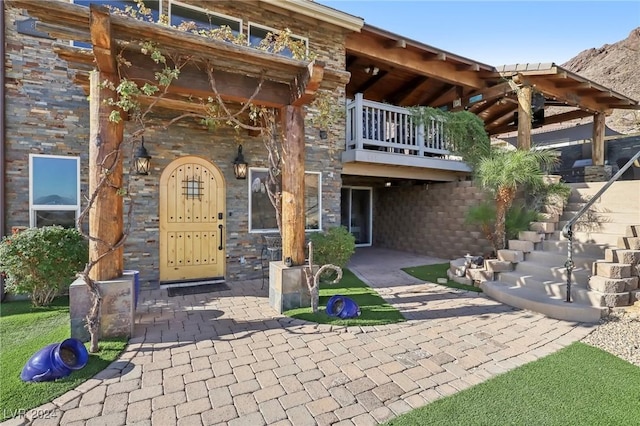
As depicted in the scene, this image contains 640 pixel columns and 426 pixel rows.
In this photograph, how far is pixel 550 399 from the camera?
97.0 inches

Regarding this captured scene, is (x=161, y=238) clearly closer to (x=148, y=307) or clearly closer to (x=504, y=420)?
(x=148, y=307)

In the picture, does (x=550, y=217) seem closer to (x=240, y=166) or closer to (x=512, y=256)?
(x=512, y=256)

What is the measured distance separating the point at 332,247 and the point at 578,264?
4.11 metres

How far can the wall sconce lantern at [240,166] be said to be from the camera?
20.8ft

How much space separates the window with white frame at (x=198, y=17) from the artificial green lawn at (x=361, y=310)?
5.44 m

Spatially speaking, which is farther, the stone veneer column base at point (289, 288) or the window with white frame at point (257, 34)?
the window with white frame at point (257, 34)

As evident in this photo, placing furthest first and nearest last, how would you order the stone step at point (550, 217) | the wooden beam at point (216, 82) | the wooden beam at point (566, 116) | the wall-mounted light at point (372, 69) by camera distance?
the wooden beam at point (566, 116) < the wall-mounted light at point (372, 69) < the stone step at point (550, 217) < the wooden beam at point (216, 82)

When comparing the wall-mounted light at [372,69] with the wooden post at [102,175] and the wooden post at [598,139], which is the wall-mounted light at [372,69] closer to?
the wooden post at [102,175]

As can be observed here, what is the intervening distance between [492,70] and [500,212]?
4831 mm

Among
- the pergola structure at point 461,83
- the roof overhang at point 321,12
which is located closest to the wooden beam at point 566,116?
the pergola structure at point 461,83

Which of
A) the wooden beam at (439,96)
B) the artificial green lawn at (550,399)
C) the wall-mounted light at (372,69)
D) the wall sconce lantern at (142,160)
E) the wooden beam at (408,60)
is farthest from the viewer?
the wooden beam at (439,96)

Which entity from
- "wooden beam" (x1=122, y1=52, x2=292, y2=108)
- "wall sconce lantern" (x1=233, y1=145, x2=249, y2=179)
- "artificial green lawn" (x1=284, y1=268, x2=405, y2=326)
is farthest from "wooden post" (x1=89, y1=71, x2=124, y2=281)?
"wall sconce lantern" (x1=233, y1=145, x2=249, y2=179)

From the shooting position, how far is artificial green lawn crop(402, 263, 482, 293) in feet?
19.3

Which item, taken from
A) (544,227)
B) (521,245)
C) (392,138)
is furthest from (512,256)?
(392,138)
